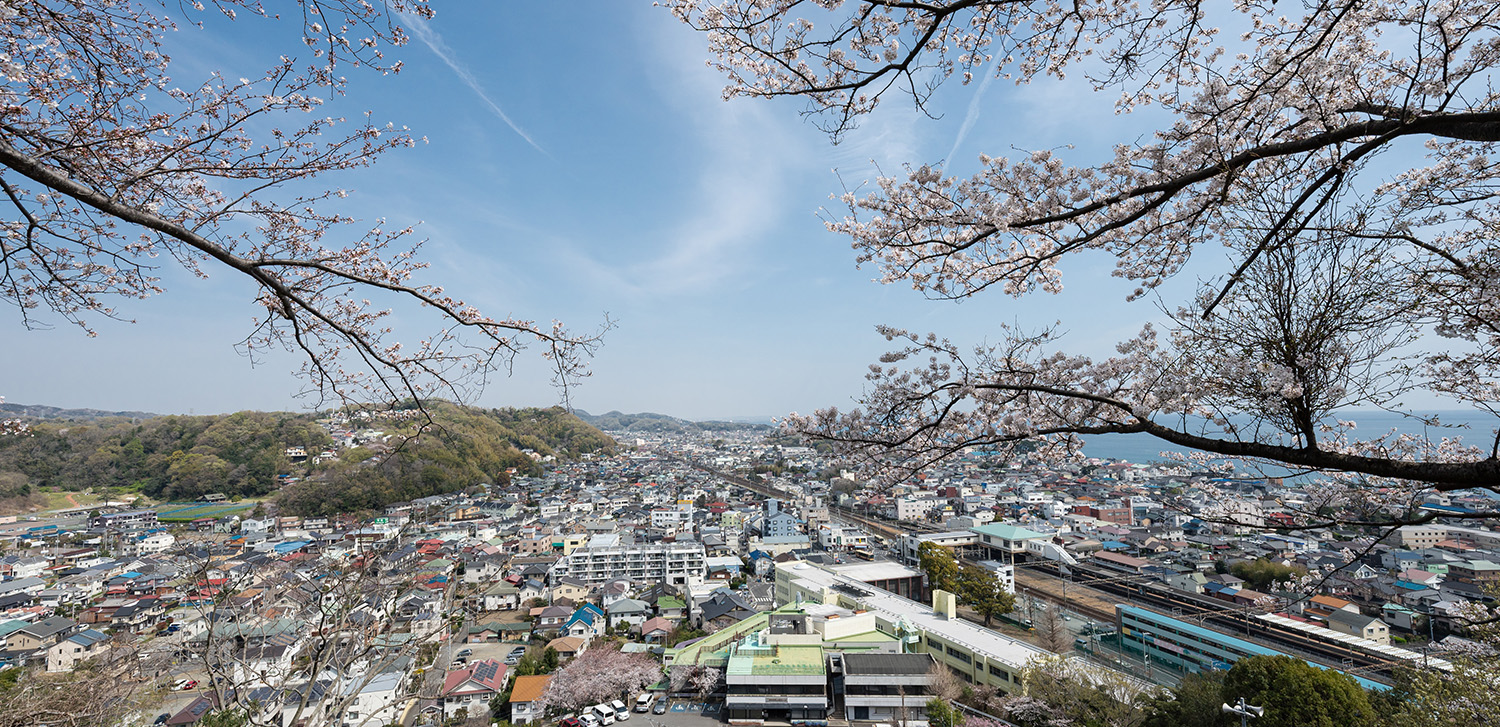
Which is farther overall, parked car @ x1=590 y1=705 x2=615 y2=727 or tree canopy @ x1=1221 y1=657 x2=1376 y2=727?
parked car @ x1=590 y1=705 x2=615 y2=727

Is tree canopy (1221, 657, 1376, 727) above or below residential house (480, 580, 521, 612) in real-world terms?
above

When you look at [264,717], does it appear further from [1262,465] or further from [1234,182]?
A: [1234,182]

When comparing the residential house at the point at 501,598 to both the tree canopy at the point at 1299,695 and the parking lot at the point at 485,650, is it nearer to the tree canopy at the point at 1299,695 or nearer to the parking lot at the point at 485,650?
the parking lot at the point at 485,650

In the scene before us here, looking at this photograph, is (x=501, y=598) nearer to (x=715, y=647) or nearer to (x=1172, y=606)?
(x=715, y=647)

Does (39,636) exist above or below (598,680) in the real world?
above

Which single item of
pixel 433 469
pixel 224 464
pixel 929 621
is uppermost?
pixel 224 464

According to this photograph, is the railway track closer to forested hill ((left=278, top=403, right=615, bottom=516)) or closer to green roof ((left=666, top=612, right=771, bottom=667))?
green roof ((left=666, top=612, right=771, bottom=667))

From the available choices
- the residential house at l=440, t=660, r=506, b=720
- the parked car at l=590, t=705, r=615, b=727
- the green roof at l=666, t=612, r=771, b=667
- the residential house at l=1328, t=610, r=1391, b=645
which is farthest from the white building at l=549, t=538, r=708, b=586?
the residential house at l=1328, t=610, r=1391, b=645

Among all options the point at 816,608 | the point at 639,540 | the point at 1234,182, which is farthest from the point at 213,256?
the point at 639,540

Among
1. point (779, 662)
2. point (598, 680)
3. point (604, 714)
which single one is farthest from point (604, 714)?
point (779, 662)
